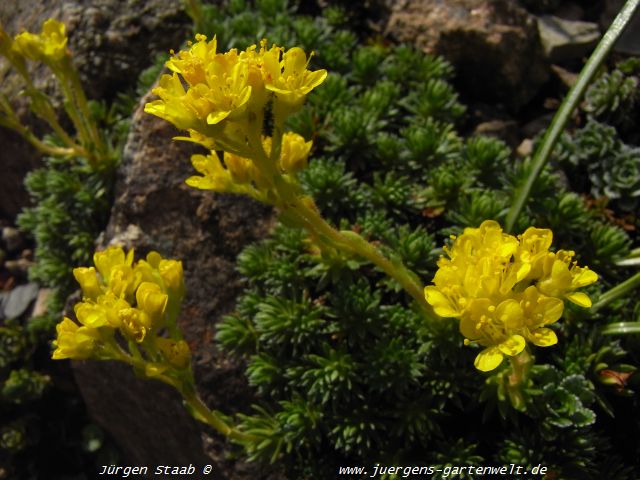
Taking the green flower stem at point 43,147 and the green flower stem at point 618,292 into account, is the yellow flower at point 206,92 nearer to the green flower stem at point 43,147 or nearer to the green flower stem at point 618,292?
the green flower stem at point 618,292

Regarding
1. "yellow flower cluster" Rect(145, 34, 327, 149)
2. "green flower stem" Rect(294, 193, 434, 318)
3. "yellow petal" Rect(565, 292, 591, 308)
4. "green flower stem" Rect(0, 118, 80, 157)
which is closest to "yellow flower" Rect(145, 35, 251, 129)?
"yellow flower cluster" Rect(145, 34, 327, 149)

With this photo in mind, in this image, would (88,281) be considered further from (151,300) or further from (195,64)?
(195,64)

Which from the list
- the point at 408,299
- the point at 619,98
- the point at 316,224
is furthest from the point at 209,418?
the point at 619,98

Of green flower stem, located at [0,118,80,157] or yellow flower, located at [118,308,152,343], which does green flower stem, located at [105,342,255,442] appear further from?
green flower stem, located at [0,118,80,157]

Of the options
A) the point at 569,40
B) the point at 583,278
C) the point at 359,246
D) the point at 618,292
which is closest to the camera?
the point at 583,278

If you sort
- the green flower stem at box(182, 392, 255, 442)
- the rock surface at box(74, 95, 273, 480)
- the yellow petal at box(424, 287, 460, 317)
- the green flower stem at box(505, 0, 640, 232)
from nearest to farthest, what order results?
the yellow petal at box(424, 287, 460, 317) < the green flower stem at box(182, 392, 255, 442) < the green flower stem at box(505, 0, 640, 232) < the rock surface at box(74, 95, 273, 480)

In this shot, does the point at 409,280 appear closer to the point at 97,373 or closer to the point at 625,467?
the point at 625,467

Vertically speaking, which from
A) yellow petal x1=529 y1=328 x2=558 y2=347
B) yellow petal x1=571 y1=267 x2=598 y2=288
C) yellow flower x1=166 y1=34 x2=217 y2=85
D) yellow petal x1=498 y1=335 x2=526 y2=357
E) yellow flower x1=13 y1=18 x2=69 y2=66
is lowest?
yellow petal x1=529 y1=328 x2=558 y2=347
